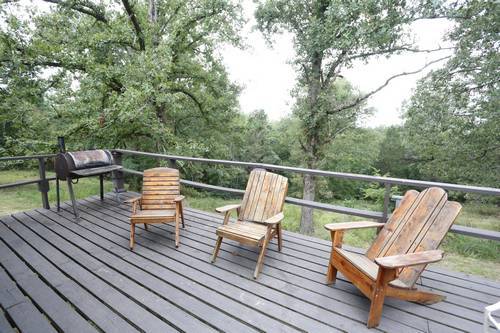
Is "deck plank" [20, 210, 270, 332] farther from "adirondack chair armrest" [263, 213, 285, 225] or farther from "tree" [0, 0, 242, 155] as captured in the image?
"tree" [0, 0, 242, 155]

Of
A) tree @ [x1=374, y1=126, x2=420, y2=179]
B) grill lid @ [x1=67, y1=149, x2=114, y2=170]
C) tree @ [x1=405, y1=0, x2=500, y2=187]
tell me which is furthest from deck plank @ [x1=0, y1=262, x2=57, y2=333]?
tree @ [x1=374, y1=126, x2=420, y2=179]

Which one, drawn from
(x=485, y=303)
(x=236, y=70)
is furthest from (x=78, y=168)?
(x=236, y=70)

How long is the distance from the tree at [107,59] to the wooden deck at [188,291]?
3.37m

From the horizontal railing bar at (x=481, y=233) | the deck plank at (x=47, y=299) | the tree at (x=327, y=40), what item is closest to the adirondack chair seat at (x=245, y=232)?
the deck plank at (x=47, y=299)

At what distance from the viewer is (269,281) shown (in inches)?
87.8

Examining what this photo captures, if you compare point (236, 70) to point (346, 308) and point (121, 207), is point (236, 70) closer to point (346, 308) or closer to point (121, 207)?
point (121, 207)

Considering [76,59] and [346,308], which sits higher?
[76,59]

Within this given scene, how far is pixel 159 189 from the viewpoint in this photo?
3.36 meters

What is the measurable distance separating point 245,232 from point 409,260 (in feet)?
4.50

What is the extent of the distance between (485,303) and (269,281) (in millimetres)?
1706

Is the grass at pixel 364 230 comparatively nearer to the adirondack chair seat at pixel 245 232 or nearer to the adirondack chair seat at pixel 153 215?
the adirondack chair seat at pixel 245 232

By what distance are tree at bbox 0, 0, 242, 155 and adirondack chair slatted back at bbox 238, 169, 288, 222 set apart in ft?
11.8

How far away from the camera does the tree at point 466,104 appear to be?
5.08 metres

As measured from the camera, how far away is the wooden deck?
1736 mm
